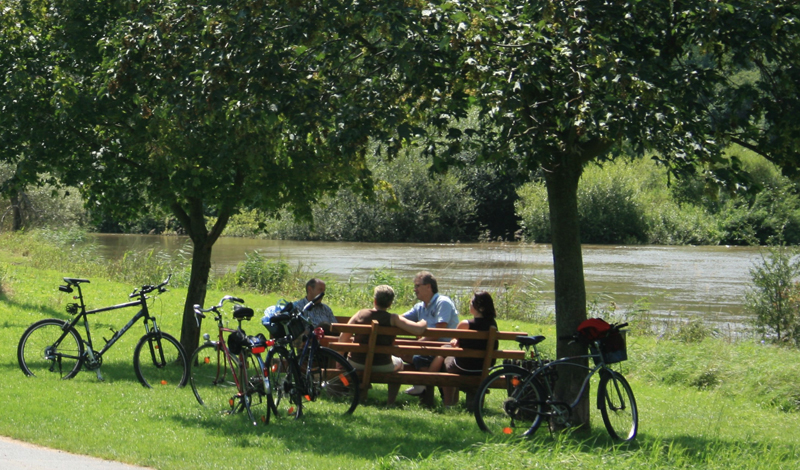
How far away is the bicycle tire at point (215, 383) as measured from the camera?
8.10 metres

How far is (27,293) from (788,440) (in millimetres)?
14879

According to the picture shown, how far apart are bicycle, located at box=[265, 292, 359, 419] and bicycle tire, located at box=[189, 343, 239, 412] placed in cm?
46

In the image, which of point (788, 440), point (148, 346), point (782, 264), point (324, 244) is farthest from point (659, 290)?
point (324, 244)

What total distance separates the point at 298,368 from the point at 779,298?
11.0 m

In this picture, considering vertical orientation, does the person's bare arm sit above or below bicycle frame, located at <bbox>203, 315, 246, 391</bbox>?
above

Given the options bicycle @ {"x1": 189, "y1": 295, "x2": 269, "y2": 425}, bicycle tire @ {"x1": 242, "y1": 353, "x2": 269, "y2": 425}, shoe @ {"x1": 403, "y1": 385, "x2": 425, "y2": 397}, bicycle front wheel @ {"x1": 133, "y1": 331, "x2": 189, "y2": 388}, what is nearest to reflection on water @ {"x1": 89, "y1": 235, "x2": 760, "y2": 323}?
shoe @ {"x1": 403, "y1": 385, "x2": 425, "y2": 397}

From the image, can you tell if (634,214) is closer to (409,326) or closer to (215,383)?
(409,326)

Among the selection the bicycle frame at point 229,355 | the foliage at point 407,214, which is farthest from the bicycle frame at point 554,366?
the foliage at point 407,214

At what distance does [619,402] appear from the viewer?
24.4 ft

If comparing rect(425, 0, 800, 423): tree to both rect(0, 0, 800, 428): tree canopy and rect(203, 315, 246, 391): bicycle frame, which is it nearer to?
rect(0, 0, 800, 428): tree canopy

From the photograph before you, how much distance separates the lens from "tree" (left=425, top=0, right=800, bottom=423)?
6672 mm

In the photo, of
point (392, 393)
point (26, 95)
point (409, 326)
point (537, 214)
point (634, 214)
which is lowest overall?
point (392, 393)

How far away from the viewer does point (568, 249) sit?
25.3 feet

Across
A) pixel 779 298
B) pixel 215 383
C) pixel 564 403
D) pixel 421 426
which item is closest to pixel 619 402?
pixel 564 403
